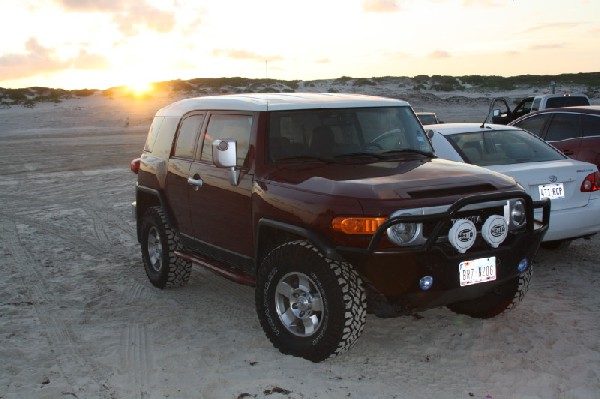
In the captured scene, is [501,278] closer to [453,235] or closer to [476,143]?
[453,235]

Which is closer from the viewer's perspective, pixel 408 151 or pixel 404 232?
pixel 404 232

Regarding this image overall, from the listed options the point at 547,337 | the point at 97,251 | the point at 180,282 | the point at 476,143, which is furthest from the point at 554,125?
the point at 97,251

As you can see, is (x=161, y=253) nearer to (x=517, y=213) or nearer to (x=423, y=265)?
(x=423, y=265)

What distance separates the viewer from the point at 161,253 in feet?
23.1

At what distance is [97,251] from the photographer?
29.5 ft

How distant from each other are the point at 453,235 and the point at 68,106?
46.3 metres

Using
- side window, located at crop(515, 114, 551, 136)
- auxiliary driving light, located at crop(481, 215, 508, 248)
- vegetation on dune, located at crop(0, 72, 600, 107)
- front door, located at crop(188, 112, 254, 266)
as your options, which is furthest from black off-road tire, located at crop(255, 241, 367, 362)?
vegetation on dune, located at crop(0, 72, 600, 107)

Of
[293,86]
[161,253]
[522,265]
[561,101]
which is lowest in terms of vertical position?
[161,253]

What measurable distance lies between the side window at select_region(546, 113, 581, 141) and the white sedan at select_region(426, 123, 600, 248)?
2.27 meters

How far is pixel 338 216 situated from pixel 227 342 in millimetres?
1663

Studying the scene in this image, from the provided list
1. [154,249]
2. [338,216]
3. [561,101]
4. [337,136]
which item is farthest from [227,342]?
[561,101]

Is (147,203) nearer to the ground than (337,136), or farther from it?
nearer to the ground

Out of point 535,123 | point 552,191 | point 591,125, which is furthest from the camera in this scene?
point 535,123

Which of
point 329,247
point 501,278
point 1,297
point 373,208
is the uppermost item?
point 373,208
